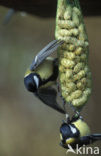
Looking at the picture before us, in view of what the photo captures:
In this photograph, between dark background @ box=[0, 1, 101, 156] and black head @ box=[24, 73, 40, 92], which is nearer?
black head @ box=[24, 73, 40, 92]

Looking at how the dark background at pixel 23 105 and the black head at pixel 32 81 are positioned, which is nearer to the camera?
the black head at pixel 32 81

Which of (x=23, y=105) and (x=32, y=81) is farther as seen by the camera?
(x=23, y=105)

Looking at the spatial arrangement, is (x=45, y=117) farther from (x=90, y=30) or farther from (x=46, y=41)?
(x=90, y=30)

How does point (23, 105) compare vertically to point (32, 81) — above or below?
below

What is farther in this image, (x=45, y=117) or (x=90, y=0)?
(x=45, y=117)

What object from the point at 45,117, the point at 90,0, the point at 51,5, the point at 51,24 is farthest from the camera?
the point at 45,117

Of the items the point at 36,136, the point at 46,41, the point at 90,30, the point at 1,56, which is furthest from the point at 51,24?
the point at 36,136

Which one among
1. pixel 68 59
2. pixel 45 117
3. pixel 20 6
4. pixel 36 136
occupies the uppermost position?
pixel 20 6

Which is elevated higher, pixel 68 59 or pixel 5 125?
pixel 68 59
